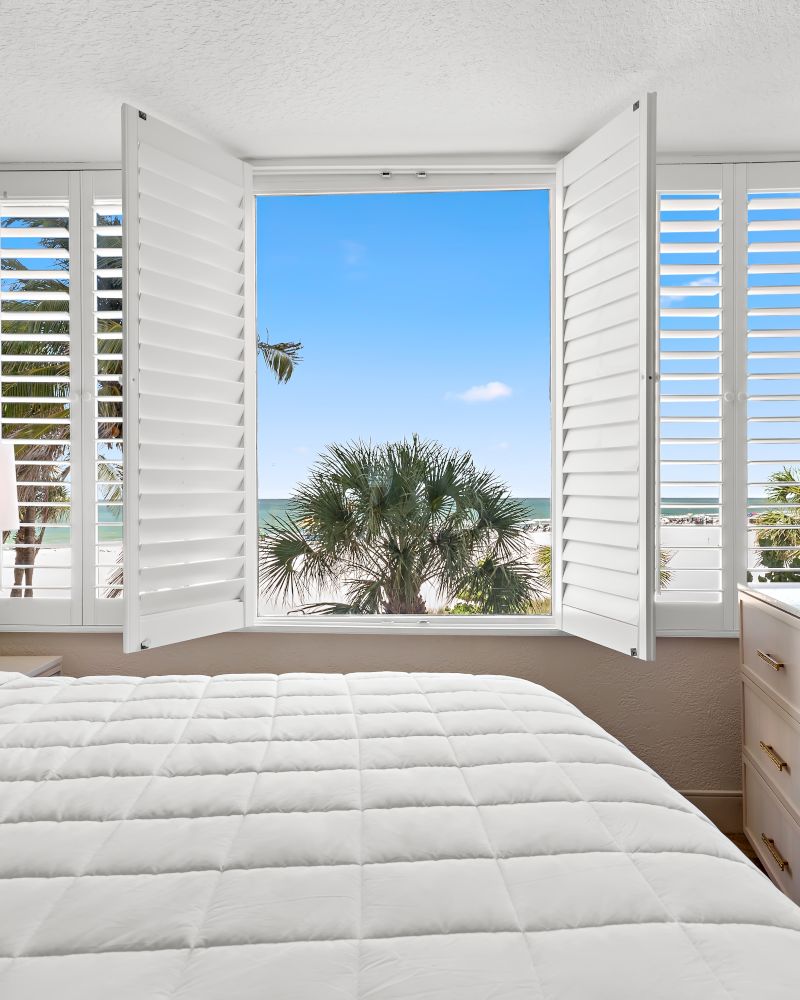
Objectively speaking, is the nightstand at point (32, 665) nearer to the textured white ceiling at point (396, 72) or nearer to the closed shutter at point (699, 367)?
the textured white ceiling at point (396, 72)

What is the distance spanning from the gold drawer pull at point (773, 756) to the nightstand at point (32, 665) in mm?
2499

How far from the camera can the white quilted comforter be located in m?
0.72

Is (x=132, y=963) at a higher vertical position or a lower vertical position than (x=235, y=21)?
lower

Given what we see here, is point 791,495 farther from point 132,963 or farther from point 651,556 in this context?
point 132,963

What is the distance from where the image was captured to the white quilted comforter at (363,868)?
0.72 metres

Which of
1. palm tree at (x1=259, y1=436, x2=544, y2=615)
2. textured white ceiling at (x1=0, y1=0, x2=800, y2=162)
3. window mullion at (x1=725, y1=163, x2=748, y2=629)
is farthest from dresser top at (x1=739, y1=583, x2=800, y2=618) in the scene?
textured white ceiling at (x1=0, y1=0, x2=800, y2=162)

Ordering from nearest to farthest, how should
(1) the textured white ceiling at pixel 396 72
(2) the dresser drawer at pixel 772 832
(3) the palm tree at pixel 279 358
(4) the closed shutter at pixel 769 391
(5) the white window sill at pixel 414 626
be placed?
(1) the textured white ceiling at pixel 396 72 < (2) the dresser drawer at pixel 772 832 < (4) the closed shutter at pixel 769 391 < (5) the white window sill at pixel 414 626 < (3) the palm tree at pixel 279 358

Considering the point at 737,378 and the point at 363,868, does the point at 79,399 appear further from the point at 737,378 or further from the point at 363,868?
the point at 737,378

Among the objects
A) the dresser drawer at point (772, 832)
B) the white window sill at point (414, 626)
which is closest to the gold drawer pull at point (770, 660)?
the dresser drawer at point (772, 832)

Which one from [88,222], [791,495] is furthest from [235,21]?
[791,495]

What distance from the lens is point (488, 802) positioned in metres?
1.13

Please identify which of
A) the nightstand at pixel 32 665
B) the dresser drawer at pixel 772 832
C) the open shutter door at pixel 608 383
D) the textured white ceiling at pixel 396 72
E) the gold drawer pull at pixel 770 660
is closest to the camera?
the textured white ceiling at pixel 396 72

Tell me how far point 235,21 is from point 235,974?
2.17 metres

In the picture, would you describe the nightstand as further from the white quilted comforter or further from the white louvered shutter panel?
the white quilted comforter
